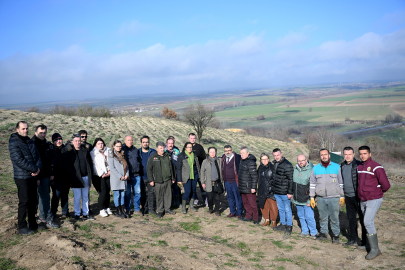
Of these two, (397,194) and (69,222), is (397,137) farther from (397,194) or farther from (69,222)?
(69,222)

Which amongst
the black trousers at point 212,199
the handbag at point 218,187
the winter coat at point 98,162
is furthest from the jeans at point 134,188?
the handbag at point 218,187

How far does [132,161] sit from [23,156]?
2506mm

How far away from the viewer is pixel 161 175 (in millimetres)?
6855

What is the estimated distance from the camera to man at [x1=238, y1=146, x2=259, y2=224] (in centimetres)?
653

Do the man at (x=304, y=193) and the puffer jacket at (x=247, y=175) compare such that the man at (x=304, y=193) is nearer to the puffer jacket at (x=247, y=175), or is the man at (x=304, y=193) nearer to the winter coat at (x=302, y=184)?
the winter coat at (x=302, y=184)

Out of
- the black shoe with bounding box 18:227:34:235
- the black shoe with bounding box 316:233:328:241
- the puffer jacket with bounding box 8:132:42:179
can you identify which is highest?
the puffer jacket with bounding box 8:132:42:179

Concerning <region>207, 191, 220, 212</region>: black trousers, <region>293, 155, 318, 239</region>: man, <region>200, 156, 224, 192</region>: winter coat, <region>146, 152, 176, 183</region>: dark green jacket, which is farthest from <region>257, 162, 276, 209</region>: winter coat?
<region>146, 152, 176, 183</region>: dark green jacket

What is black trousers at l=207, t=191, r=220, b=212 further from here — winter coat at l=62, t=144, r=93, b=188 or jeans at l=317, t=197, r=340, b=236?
winter coat at l=62, t=144, r=93, b=188

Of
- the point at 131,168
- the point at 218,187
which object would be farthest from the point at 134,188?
the point at 218,187

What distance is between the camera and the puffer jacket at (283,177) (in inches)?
231

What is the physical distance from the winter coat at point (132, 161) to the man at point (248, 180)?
109 inches

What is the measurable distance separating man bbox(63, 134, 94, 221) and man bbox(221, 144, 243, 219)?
3478 mm

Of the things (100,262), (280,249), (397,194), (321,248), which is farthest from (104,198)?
(397,194)

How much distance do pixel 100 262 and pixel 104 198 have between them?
103 inches
